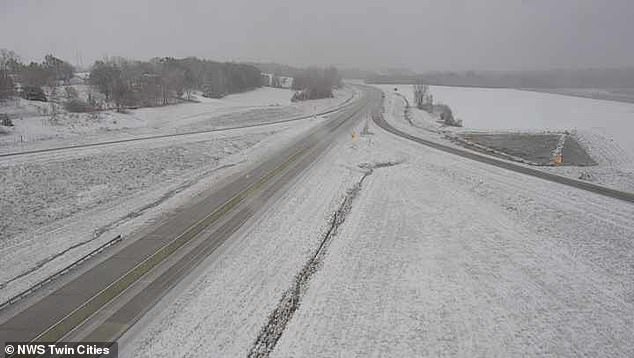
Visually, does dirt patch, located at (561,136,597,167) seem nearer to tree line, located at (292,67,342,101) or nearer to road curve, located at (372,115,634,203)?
road curve, located at (372,115,634,203)

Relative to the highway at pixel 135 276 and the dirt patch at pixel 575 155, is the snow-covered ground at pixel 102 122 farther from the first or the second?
the dirt patch at pixel 575 155

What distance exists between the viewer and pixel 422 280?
16.1m

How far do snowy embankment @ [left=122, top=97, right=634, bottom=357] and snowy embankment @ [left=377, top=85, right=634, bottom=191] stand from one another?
6.39 metres

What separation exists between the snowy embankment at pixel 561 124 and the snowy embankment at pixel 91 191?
24.6 m

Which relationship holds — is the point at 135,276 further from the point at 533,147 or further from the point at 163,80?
the point at 163,80

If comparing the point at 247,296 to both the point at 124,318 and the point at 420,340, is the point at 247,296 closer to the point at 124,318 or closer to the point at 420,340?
the point at 124,318

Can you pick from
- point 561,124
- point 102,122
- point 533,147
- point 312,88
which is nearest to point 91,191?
point 102,122

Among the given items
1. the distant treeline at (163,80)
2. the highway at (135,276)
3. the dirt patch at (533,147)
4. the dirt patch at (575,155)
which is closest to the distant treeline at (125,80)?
the distant treeline at (163,80)

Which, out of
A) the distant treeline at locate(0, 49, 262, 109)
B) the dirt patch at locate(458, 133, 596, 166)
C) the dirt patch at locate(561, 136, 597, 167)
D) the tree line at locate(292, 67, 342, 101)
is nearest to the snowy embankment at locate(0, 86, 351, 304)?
the dirt patch at locate(458, 133, 596, 166)

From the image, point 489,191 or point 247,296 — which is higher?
point 489,191

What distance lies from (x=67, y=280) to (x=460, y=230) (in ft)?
58.0

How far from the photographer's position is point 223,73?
100500mm

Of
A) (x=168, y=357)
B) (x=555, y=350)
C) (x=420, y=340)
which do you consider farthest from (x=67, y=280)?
(x=555, y=350)

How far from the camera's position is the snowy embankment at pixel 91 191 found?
17328mm
